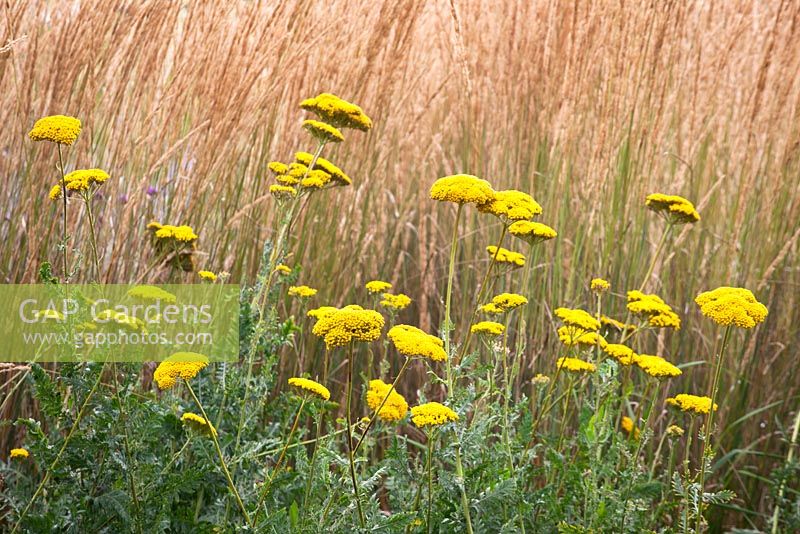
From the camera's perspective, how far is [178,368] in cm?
139

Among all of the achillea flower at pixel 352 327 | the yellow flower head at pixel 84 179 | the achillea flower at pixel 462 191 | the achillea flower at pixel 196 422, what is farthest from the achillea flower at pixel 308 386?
the yellow flower head at pixel 84 179

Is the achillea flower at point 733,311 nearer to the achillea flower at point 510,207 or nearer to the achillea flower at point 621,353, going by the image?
→ the achillea flower at point 510,207

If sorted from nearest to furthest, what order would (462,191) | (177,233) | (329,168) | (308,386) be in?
(308,386)
(462,191)
(177,233)
(329,168)

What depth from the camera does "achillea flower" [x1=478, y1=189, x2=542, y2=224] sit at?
1.59 meters

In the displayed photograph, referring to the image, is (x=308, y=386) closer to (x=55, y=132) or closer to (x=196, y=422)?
(x=196, y=422)

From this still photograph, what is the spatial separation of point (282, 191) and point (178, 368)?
718 mm

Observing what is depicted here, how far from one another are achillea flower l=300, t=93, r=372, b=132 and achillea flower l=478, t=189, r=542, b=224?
411mm

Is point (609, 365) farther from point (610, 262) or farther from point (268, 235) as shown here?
point (268, 235)

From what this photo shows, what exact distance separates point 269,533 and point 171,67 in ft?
5.16

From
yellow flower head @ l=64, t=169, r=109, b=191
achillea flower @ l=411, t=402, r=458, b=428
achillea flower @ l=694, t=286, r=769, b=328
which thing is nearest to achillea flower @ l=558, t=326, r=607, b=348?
achillea flower @ l=694, t=286, r=769, b=328

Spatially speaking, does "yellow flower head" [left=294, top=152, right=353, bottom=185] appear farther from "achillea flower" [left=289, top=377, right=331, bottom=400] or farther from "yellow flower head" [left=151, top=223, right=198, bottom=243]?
"achillea flower" [left=289, top=377, right=331, bottom=400]

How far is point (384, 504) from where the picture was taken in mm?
2584

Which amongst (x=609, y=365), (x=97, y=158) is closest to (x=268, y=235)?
(x=97, y=158)

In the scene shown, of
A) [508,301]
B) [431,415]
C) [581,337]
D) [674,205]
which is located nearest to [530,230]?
[508,301]
